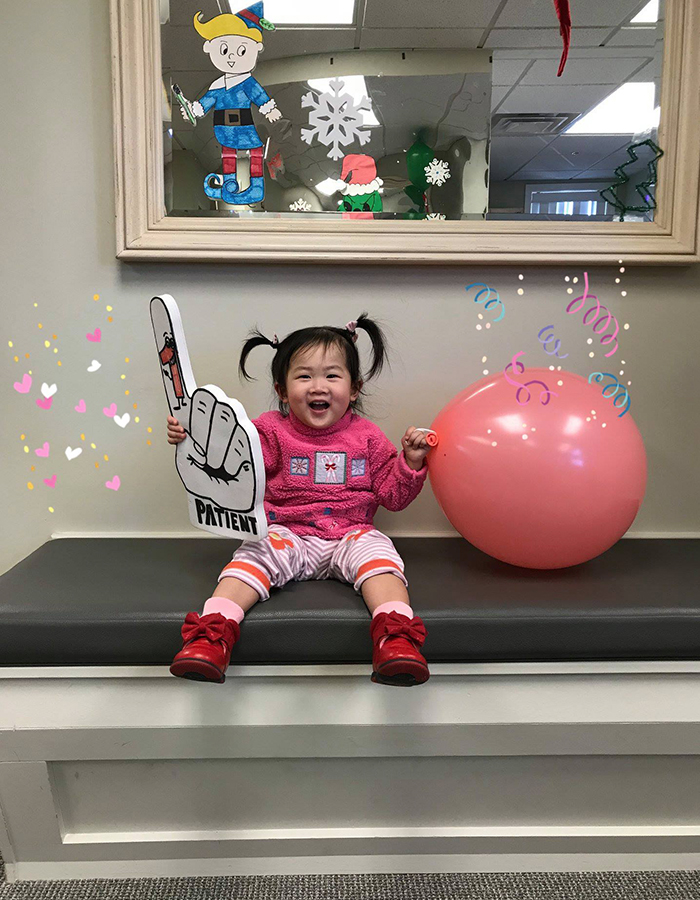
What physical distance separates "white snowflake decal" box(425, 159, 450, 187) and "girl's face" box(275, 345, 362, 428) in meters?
0.49

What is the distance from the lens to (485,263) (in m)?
1.58

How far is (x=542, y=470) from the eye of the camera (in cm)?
117

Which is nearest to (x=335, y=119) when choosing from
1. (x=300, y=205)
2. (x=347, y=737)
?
(x=300, y=205)

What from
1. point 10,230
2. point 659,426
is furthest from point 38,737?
point 659,426

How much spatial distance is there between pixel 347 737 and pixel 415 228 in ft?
3.56

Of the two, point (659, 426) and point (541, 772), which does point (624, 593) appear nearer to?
point (541, 772)

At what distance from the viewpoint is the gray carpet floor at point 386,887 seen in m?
1.16

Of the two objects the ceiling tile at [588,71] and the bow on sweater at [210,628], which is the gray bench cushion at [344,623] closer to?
the bow on sweater at [210,628]

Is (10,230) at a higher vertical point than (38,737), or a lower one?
higher

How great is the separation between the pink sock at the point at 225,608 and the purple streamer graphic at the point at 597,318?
1041mm

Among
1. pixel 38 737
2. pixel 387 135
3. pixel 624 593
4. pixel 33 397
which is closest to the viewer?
pixel 38 737

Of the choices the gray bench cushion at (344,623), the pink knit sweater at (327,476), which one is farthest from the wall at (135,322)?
the gray bench cushion at (344,623)

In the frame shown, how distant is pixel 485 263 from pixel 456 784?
1.09m

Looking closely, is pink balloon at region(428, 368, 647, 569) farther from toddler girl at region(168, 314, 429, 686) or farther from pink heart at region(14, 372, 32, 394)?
pink heart at region(14, 372, 32, 394)
